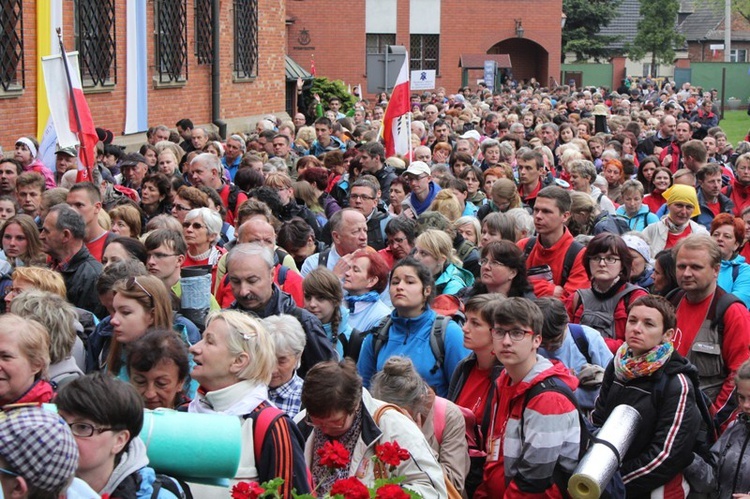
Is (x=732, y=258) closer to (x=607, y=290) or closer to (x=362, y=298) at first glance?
(x=607, y=290)

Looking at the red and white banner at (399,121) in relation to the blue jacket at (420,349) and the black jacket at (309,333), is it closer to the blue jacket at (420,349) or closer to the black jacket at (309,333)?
the blue jacket at (420,349)

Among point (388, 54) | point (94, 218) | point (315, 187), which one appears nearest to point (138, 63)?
point (388, 54)

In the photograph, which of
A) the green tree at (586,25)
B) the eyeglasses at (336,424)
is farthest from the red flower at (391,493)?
the green tree at (586,25)

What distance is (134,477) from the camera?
384 centimetres

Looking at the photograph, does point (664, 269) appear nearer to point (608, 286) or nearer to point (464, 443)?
point (608, 286)

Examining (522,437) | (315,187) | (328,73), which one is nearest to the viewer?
(522,437)

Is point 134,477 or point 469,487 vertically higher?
point 134,477

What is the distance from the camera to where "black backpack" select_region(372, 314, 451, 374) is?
658 cm

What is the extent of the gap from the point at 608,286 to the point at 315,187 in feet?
15.7

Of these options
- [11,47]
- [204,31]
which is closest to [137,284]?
[11,47]

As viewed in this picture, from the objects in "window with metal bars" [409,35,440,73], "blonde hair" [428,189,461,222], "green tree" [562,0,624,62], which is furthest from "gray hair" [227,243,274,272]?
"green tree" [562,0,624,62]

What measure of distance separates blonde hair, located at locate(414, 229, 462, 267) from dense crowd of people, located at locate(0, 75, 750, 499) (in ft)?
0.06

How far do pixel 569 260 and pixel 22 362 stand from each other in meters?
4.62

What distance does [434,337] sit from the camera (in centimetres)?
662
